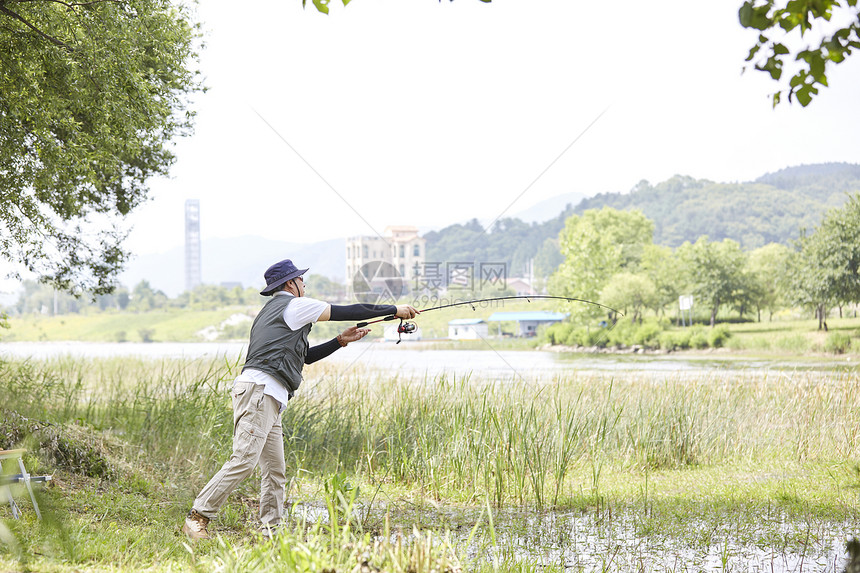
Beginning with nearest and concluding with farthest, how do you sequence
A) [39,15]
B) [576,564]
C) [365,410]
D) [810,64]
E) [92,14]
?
[810,64], [576,564], [39,15], [92,14], [365,410]

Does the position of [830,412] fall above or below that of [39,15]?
below

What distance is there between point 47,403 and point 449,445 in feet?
16.9

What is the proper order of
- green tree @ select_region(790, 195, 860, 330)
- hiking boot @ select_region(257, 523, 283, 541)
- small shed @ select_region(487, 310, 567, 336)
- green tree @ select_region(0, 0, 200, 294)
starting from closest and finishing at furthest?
hiking boot @ select_region(257, 523, 283, 541)
green tree @ select_region(0, 0, 200, 294)
green tree @ select_region(790, 195, 860, 330)
small shed @ select_region(487, 310, 567, 336)

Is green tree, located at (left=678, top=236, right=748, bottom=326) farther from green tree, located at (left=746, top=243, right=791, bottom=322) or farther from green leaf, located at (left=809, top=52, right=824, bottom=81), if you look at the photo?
green leaf, located at (left=809, top=52, right=824, bottom=81)

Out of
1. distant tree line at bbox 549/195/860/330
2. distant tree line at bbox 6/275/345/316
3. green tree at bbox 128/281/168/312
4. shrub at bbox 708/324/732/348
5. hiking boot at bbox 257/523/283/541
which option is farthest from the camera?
green tree at bbox 128/281/168/312

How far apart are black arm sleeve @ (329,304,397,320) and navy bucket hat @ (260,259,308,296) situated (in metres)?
0.43

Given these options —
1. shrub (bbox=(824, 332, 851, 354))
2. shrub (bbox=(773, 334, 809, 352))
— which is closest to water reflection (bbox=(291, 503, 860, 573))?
shrub (bbox=(824, 332, 851, 354))

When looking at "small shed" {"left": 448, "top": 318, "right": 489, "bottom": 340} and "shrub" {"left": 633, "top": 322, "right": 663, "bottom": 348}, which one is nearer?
"shrub" {"left": 633, "top": 322, "right": 663, "bottom": 348}

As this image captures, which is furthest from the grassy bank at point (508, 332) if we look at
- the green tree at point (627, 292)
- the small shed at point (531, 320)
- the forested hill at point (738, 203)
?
the forested hill at point (738, 203)

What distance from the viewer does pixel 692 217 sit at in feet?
438

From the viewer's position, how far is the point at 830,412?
8891mm

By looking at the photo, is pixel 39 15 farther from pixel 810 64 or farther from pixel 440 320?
pixel 440 320

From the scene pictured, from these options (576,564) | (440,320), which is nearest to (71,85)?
(576,564)

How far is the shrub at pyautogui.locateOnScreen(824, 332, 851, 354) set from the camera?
1495 inches
